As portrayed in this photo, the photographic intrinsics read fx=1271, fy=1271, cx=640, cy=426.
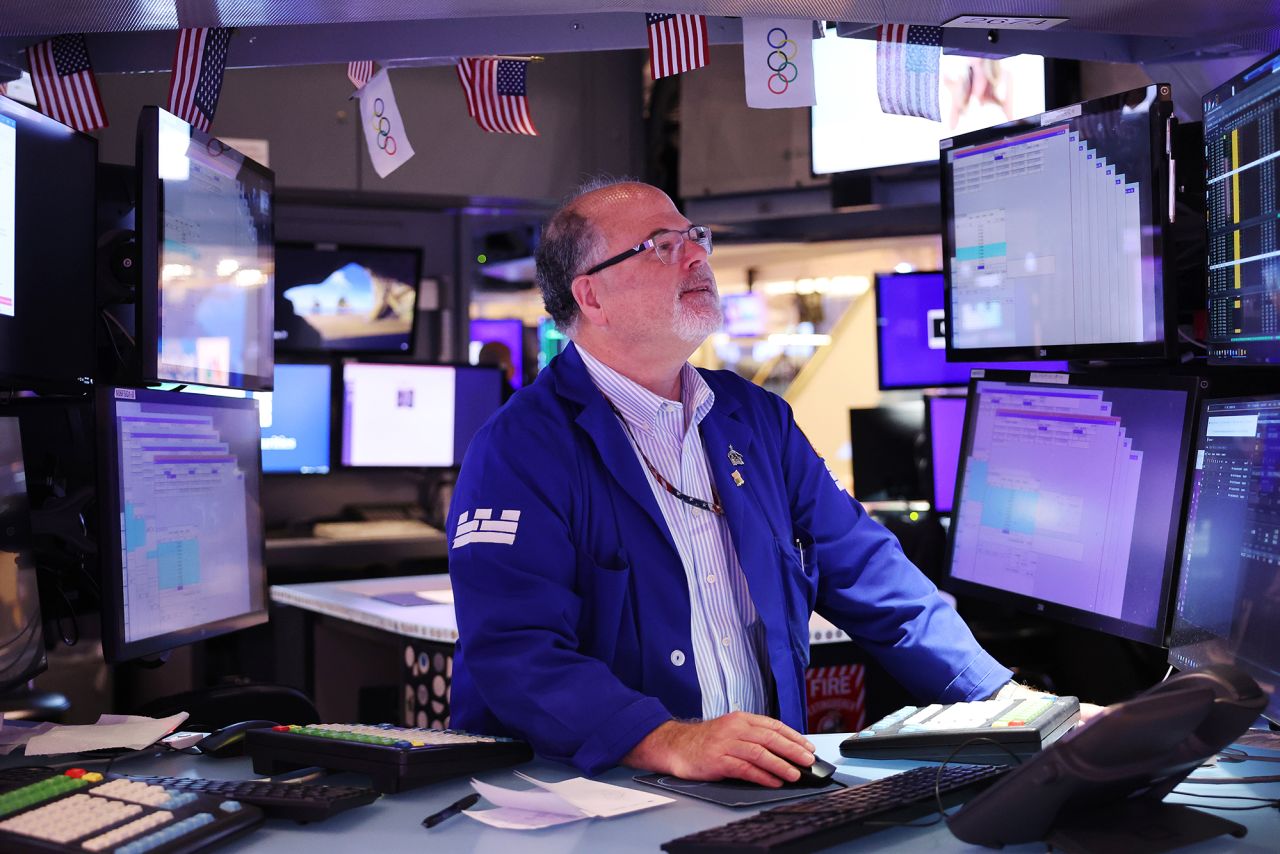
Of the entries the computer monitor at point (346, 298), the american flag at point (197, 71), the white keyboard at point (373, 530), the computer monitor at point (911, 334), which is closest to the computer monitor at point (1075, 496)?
the american flag at point (197, 71)

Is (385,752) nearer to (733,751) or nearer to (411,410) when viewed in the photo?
(733,751)

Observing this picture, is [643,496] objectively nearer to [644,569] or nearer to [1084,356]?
[644,569]

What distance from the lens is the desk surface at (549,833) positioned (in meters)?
1.30

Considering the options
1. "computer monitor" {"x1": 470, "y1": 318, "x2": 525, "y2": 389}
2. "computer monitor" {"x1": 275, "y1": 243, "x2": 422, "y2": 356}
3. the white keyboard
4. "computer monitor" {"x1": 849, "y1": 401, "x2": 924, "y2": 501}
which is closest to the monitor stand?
"computer monitor" {"x1": 849, "y1": 401, "x2": 924, "y2": 501}

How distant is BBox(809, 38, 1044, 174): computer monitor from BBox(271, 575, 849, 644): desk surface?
2.32 meters

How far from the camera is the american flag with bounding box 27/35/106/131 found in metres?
2.30

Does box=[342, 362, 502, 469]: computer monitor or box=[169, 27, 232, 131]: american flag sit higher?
box=[169, 27, 232, 131]: american flag

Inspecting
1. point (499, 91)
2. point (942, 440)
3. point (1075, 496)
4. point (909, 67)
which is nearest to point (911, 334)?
point (942, 440)

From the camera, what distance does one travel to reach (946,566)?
7.38 ft

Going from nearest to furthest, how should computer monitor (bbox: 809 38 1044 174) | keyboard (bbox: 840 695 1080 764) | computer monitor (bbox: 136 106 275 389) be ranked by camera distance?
1. keyboard (bbox: 840 695 1080 764)
2. computer monitor (bbox: 136 106 275 389)
3. computer monitor (bbox: 809 38 1044 174)

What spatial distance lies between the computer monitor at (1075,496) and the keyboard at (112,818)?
123cm

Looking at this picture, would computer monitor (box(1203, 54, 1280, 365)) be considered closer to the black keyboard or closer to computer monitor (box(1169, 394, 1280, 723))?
computer monitor (box(1169, 394, 1280, 723))

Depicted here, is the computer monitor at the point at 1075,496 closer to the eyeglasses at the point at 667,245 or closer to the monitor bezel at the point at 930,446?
the eyeglasses at the point at 667,245

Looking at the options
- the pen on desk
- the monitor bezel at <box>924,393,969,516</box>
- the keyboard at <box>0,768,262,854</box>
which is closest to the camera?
the keyboard at <box>0,768,262,854</box>
